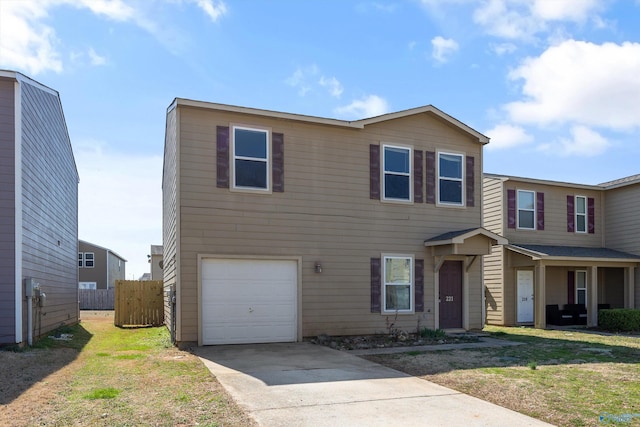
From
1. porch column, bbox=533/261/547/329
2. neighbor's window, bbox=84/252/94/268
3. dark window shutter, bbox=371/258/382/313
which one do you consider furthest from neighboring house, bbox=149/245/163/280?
porch column, bbox=533/261/547/329

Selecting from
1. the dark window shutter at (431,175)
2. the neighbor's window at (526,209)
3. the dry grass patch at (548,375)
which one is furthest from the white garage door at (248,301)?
the neighbor's window at (526,209)

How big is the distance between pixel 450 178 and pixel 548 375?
705 centimetres

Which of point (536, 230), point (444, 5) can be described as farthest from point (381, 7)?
point (536, 230)

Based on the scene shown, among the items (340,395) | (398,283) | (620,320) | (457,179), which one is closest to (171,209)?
(398,283)

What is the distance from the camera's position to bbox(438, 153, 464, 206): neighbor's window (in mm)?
14148

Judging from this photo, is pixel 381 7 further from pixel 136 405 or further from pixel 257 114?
pixel 136 405

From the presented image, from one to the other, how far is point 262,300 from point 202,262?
164 centimetres

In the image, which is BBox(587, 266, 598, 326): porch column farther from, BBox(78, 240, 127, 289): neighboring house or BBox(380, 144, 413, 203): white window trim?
BBox(78, 240, 127, 289): neighboring house

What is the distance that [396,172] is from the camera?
13.6 metres

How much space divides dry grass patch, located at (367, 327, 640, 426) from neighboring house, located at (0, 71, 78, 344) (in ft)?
23.8

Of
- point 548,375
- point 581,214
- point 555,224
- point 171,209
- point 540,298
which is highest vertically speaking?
point 581,214

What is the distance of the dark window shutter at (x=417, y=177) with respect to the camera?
45.0 feet

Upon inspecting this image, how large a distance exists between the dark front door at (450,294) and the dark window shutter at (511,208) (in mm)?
4421

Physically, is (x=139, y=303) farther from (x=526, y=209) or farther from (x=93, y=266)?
(x=93, y=266)
